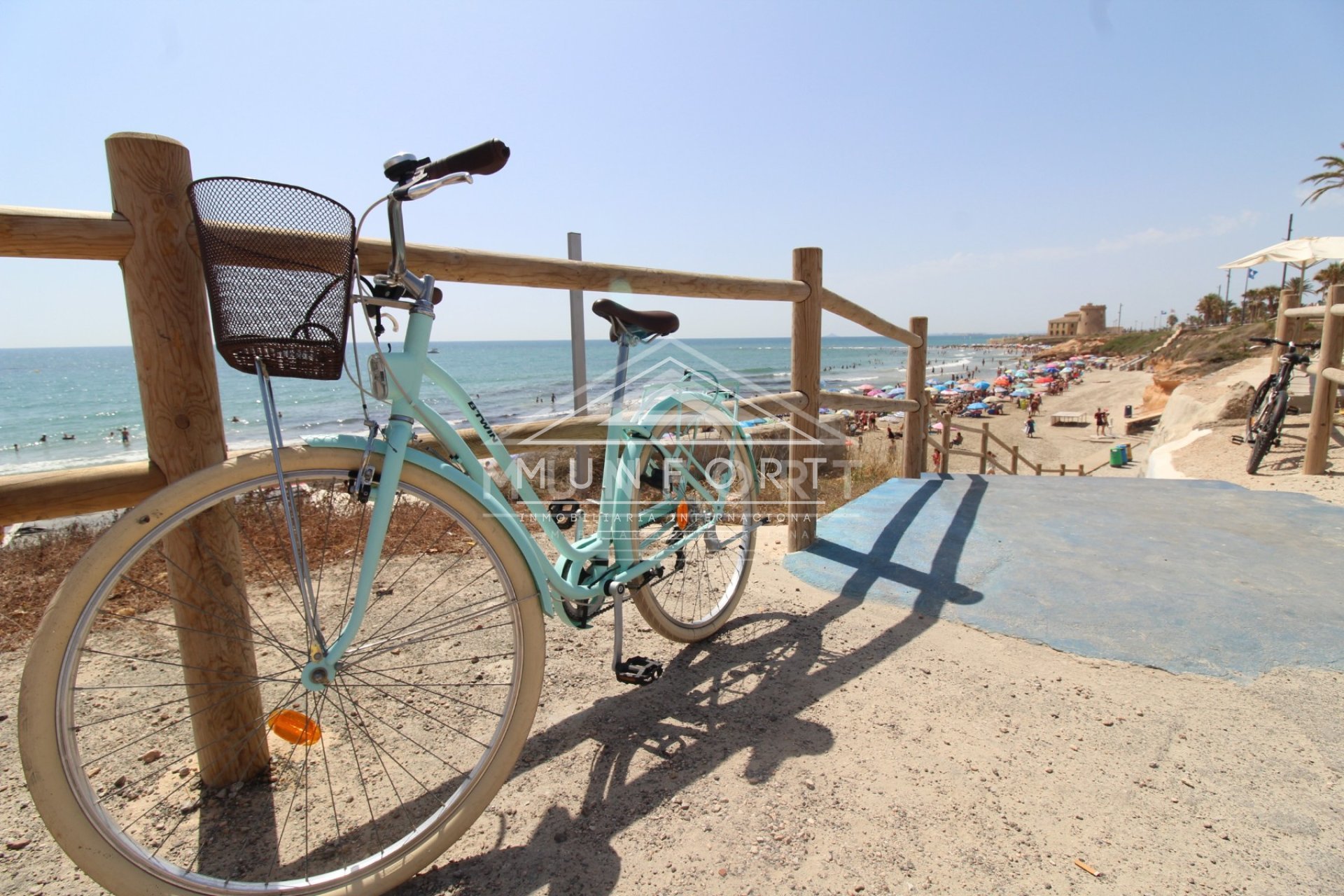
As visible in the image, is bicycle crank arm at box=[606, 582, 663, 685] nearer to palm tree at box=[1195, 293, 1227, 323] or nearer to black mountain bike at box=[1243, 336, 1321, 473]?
black mountain bike at box=[1243, 336, 1321, 473]

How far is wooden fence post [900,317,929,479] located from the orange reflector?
15.7 feet

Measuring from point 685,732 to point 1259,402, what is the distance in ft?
27.7

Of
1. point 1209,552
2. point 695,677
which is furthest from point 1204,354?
point 695,677

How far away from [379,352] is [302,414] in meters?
26.6

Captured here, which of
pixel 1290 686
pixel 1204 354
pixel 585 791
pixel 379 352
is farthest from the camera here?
pixel 1204 354

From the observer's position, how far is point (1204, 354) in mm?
27328

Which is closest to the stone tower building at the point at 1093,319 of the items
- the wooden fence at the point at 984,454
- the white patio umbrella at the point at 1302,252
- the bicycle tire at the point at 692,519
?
the wooden fence at the point at 984,454

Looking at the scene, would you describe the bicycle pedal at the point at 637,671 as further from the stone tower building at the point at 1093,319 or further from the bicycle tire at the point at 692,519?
the stone tower building at the point at 1093,319

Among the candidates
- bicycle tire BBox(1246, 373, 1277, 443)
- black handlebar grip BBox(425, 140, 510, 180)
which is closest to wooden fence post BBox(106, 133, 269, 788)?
black handlebar grip BBox(425, 140, 510, 180)

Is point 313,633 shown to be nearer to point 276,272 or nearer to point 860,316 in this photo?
point 276,272

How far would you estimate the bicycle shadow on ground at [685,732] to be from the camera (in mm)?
1476

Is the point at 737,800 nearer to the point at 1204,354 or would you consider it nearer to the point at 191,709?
the point at 191,709

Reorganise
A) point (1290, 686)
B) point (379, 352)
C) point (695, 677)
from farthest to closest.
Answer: point (695, 677)
point (1290, 686)
point (379, 352)

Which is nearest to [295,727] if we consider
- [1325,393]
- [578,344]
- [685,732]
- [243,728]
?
[243,728]
